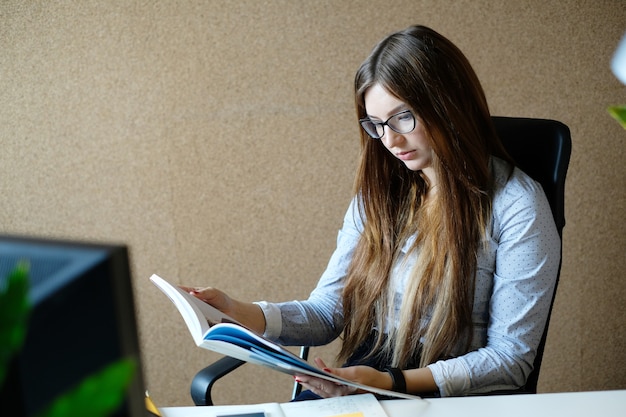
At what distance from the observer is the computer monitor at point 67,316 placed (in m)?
0.52

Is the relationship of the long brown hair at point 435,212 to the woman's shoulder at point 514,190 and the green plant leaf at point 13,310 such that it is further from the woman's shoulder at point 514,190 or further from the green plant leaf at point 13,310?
the green plant leaf at point 13,310

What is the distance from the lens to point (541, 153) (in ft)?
5.11

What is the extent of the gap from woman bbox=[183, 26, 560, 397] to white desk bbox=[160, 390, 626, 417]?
15cm

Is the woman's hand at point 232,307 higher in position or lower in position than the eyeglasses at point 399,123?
lower

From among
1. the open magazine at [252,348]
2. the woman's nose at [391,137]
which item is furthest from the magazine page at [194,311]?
the woman's nose at [391,137]

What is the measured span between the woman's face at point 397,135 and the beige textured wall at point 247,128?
2.64 ft

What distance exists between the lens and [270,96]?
232 cm

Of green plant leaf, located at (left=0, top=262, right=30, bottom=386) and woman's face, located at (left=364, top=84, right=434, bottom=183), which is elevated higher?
woman's face, located at (left=364, top=84, right=434, bottom=183)

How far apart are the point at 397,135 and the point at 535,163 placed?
1.07 ft

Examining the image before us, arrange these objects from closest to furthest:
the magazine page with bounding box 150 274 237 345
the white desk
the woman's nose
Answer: the white desk → the magazine page with bounding box 150 274 237 345 → the woman's nose

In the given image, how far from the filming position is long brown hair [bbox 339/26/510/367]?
1444mm

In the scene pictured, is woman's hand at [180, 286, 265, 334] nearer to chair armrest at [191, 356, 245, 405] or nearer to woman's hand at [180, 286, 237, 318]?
woman's hand at [180, 286, 237, 318]

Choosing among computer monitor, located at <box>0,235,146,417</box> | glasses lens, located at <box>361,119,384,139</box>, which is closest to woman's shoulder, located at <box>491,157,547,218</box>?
Answer: glasses lens, located at <box>361,119,384,139</box>

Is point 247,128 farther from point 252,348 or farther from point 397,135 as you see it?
point 252,348
